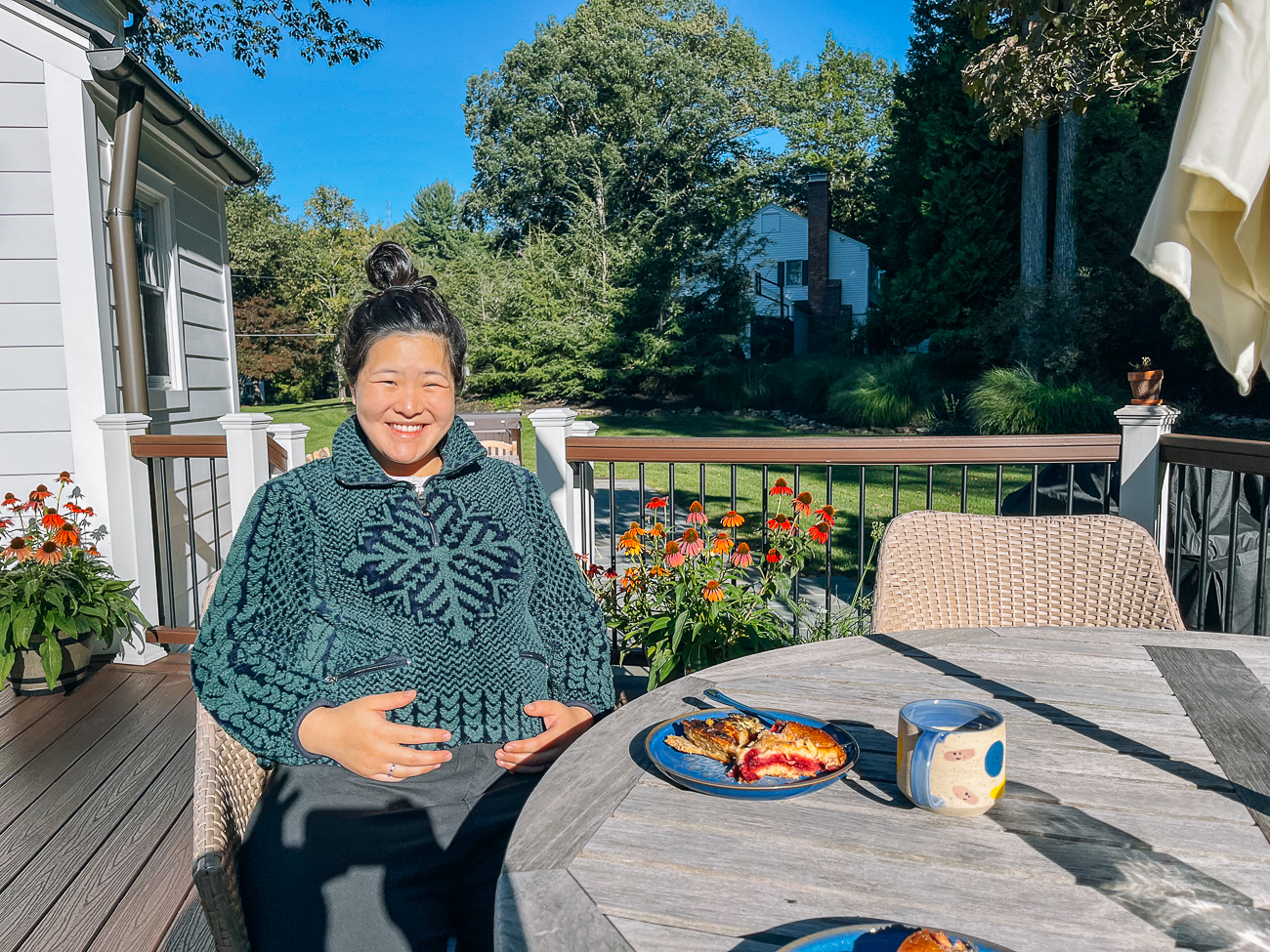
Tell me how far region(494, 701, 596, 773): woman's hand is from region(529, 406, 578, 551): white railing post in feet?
5.42

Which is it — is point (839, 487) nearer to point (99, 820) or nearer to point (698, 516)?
point (698, 516)

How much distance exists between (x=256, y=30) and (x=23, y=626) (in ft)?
25.2

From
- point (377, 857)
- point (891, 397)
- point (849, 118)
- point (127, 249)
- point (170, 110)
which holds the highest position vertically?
point (849, 118)

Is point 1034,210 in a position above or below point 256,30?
below

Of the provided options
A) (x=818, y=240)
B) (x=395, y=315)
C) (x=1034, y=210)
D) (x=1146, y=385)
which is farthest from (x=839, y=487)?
(x=818, y=240)

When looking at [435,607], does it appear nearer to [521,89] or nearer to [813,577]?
[813,577]

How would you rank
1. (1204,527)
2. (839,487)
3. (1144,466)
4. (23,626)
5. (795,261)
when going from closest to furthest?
Result: (1204,527), (1144,466), (23,626), (839,487), (795,261)

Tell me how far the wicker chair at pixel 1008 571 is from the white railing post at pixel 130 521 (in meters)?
3.06

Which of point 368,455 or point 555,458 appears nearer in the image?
point 368,455

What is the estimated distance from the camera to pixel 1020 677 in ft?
4.43

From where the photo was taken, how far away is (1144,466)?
2.81 meters

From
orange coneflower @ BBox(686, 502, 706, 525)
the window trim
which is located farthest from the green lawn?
the window trim

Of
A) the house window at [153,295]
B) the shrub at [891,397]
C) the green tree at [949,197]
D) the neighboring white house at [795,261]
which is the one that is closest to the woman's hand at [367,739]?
the house window at [153,295]

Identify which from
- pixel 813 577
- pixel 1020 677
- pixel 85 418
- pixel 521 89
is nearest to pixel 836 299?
pixel 521 89
